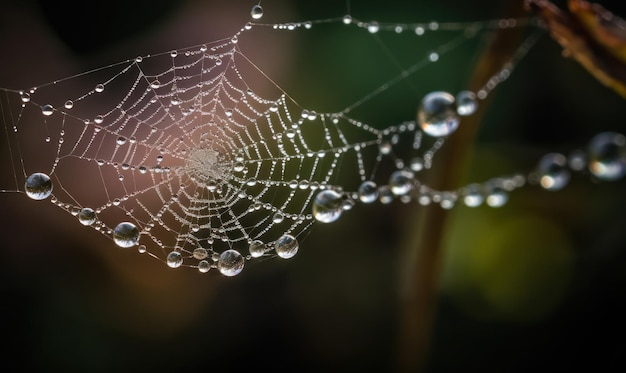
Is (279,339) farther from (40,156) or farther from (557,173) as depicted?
(557,173)

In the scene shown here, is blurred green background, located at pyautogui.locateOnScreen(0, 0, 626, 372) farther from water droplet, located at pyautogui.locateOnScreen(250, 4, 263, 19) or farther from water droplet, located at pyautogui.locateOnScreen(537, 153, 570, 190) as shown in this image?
water droplet, located at pyautogui.locateOnScreen(537, 153, 570, 190)

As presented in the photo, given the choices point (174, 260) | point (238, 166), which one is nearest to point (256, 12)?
point (238, 166)

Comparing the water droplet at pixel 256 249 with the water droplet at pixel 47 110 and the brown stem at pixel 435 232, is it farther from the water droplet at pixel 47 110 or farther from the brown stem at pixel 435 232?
the water droplet at pixel 47 110

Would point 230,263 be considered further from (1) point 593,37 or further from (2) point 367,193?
(1) point 593,37

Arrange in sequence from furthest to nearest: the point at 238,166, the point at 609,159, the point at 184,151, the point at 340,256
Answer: the point at 340,256, the point at 184,151, the point at 238,166, the point at 609,159

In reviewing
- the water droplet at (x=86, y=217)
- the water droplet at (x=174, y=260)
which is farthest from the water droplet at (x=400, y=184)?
the water droplet at (x=86, y=217)

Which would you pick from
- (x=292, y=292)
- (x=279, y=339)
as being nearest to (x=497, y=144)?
(x=292, y=292)
